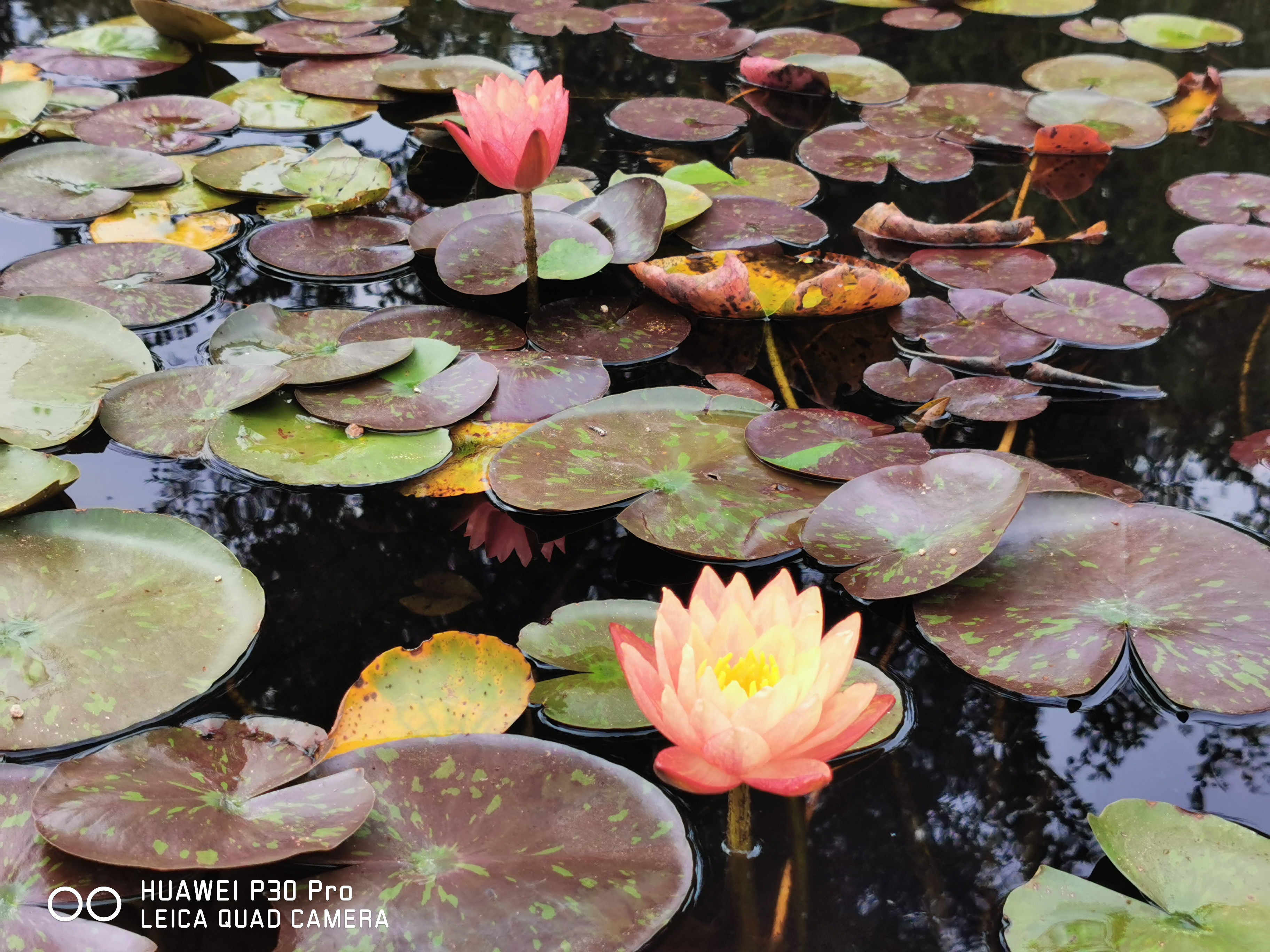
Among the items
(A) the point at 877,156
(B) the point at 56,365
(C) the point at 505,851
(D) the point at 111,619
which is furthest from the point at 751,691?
(A) the point at 877,156

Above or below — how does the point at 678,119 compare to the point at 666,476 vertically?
above

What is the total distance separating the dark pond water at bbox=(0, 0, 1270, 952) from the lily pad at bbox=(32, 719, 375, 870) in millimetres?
96

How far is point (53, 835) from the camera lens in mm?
979

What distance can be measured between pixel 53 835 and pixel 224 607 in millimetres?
405

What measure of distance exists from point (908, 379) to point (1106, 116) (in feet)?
6.11

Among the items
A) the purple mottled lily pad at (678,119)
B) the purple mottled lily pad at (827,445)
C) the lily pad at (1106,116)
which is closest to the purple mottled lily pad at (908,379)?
the purple mottled lily pad at (827,445)

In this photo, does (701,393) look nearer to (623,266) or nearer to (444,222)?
(623,266)

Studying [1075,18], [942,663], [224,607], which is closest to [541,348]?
[224,607]

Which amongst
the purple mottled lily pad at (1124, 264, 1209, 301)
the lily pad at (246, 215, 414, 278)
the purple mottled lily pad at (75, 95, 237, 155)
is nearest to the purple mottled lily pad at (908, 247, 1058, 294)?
the purple mottled lily pad at (1124, 264, 1209, 301)

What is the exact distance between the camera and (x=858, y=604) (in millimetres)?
1434

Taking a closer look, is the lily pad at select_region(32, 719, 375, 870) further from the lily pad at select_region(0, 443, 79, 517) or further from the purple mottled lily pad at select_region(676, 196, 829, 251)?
the purple mottled lily pad at select_region(676, 196, 829, 251)

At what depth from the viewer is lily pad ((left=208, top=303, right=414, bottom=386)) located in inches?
70.0

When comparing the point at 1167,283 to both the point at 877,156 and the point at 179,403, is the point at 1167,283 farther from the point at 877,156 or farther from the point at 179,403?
the point at 179,403

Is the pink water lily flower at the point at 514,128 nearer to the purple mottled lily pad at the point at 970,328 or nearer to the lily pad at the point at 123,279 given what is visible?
the lily pad at the point at 123,279
